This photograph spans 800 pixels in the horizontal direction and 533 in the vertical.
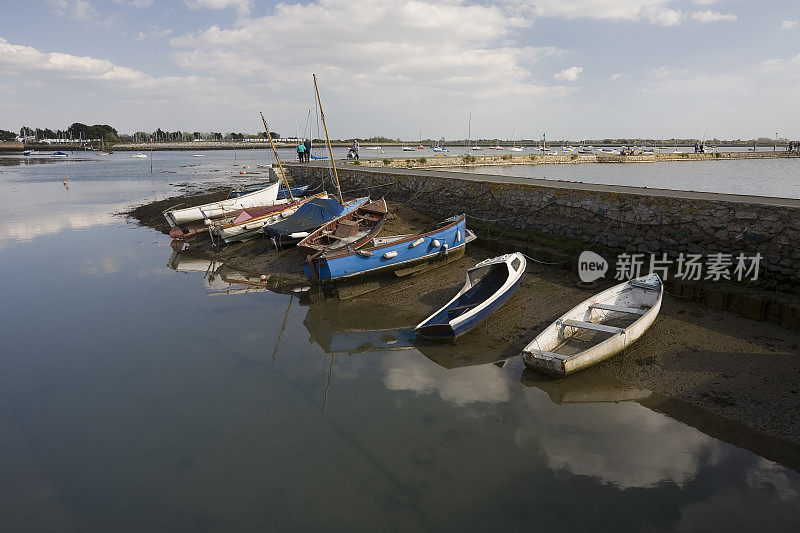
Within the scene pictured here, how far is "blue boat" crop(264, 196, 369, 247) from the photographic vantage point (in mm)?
17188

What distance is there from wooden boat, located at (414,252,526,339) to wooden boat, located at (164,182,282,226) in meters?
13.4

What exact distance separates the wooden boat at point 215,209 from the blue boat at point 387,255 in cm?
961

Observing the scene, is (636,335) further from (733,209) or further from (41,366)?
A: (41,366)

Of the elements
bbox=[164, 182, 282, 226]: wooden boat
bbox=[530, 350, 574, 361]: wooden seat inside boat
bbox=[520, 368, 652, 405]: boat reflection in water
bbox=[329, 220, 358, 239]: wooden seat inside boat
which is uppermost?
bbox=[164, 182, 282, 226]: wooden boat

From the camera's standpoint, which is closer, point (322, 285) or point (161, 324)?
point (161, 324)

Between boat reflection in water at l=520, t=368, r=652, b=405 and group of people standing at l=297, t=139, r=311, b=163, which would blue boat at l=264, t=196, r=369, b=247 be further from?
group of people standing at l=297, t=139, r=311, b=163

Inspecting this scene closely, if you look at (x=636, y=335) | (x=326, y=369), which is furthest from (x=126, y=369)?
(x=636, y=335)

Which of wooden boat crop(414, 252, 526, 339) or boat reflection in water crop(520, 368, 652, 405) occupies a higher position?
wooden boat crop(414, 252, 526, 339)

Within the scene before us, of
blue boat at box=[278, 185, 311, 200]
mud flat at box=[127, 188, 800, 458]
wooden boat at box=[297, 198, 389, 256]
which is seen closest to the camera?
mud flat at box=[127, 188, 800, 458]

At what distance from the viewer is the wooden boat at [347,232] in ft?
49.0

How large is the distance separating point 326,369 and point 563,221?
10564 mm

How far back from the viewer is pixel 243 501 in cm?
591

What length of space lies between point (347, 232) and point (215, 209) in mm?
8636

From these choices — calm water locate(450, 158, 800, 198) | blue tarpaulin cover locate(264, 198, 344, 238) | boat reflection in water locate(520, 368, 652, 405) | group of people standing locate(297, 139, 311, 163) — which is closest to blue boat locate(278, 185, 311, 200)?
group of people standing locate(297, 139, 311, 163)
